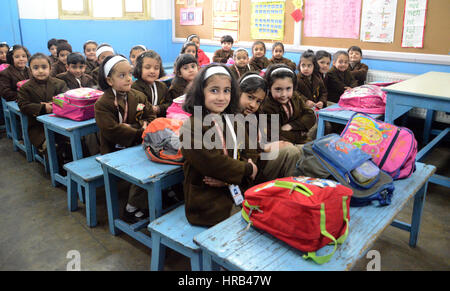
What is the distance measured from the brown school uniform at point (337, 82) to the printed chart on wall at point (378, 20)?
757mm

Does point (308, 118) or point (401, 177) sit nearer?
point (401, 177)

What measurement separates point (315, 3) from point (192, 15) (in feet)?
8.86

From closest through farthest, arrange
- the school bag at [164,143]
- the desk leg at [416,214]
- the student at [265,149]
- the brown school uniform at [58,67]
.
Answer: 1. the school bag at [164,143]
2. the desk leg at [416,214]
3. the student at [265,149]
4. the brown school uniform at [58,67]

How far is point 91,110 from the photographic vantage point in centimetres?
270

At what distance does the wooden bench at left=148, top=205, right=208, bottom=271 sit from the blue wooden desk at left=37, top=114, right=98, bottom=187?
1.18 meters

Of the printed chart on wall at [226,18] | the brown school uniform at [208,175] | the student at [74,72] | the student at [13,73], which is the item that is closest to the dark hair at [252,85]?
the brown school uniform at [208,175]

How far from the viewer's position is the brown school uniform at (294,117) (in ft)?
8.20

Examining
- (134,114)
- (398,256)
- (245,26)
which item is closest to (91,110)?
(134,114)

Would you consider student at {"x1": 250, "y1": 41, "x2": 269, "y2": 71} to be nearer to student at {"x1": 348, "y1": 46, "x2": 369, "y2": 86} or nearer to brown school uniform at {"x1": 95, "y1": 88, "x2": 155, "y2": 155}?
student at {"x1": 348, "y1": 46, "x2": 369, "y2": 86}

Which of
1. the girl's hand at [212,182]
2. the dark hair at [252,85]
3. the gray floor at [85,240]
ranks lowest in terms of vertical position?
the gray floor at [85,240]

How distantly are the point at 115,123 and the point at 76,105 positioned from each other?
0.53 meters

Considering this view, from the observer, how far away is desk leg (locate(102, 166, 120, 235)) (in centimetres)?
209

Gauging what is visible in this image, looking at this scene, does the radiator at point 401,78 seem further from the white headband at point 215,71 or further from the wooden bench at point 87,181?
the wooden bench at point 87,181

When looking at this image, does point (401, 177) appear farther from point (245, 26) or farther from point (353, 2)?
point (245, 26)
